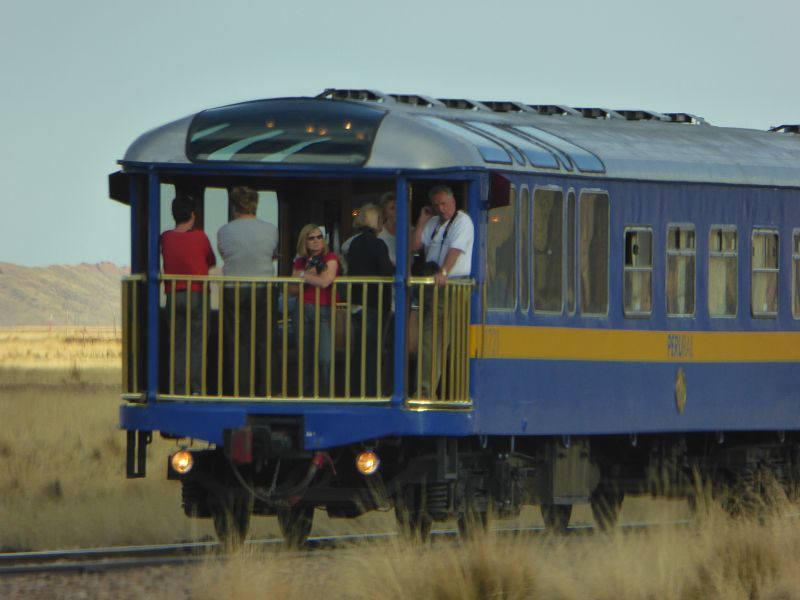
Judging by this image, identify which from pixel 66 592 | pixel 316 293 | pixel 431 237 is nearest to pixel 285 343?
pixel 316 293

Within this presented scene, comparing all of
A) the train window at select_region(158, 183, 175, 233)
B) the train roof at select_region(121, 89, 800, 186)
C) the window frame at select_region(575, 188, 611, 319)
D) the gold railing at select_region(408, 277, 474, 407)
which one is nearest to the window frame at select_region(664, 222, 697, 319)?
the train roof at select_region(121, 89, 800, 186)

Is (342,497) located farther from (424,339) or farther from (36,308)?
(36,308)

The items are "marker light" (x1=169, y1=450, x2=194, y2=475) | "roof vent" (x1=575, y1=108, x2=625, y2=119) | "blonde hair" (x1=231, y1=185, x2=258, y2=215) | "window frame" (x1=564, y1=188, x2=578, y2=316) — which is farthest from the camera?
"roof vent" (x1=575, y1=108, x2=625, y2=119)

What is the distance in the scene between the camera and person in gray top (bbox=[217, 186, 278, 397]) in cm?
1353

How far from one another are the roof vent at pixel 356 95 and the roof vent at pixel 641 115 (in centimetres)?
325

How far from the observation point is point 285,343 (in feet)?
44.0

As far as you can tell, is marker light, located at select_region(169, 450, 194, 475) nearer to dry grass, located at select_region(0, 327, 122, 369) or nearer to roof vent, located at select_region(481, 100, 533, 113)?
roof vent, located at select_region(481, 100, 533, 113)

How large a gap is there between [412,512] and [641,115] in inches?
206

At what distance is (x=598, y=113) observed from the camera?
57.1 ft

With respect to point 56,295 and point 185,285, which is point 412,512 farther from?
point 56,295

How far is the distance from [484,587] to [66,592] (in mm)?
2684

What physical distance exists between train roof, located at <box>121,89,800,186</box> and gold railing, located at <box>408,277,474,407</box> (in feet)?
2.79

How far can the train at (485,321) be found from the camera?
1352cm

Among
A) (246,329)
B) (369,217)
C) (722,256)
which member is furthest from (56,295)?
(246,329)
